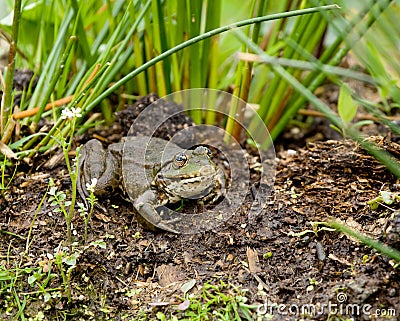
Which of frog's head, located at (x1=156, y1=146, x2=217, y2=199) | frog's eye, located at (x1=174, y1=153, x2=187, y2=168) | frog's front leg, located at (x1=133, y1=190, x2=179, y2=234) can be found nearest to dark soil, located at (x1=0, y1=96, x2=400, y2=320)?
frog's front leg, located at (x1=133, y1=190, x2=179, y2=234)

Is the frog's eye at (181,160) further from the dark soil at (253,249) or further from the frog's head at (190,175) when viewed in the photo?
the dark soil at (253,249)

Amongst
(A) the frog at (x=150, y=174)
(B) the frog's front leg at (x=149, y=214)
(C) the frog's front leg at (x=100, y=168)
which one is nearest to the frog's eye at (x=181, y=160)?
(A) the frog at (x=150, y=174)

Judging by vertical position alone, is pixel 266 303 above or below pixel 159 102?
below

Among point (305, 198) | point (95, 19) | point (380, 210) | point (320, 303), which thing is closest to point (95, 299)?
point (320, 303)

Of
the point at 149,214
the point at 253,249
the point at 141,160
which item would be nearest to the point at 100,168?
the point at 141,160

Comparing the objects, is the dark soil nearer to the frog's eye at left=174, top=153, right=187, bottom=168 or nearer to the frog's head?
the frog's head

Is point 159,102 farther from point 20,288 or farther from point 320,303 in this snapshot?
point 320,303
